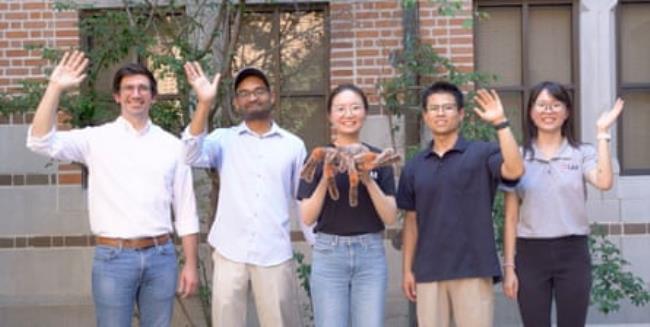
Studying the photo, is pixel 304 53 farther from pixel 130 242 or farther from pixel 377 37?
pixel 130 242

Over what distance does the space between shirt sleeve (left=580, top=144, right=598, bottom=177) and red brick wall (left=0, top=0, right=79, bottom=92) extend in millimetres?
4808

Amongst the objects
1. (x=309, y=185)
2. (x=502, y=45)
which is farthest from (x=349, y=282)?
(x=502, y=45)

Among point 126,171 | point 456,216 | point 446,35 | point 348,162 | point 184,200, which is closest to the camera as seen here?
point 348,162

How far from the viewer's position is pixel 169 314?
212 inches

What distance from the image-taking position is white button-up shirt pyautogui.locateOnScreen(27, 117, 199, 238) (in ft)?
17.1

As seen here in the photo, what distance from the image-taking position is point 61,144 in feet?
17.2

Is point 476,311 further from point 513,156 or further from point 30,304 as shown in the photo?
point 30,304

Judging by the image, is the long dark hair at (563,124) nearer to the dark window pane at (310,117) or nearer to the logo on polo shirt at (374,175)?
the logo on polo shirt at (374,175)

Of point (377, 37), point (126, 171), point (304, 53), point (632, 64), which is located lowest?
point (126, 171)

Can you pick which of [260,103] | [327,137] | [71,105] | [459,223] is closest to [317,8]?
[327,137]

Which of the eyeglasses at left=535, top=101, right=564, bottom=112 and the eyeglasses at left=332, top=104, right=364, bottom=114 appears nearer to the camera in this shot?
the eyeglasses at left=332, top=104, right=364, bottom=114

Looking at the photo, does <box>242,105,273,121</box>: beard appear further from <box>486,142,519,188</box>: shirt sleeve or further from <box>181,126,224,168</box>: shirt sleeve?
<box>486,142,519,188</box>: shirt sleeve

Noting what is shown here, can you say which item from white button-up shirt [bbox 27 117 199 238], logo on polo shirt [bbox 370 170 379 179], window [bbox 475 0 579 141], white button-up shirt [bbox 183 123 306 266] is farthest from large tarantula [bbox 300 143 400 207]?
window [bbox 475 0 579 141]

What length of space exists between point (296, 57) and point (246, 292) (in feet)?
11.9
